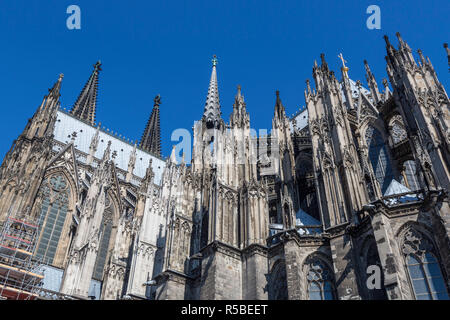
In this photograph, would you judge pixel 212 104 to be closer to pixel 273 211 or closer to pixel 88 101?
pixel 273 211

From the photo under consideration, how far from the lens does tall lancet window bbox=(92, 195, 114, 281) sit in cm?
2812

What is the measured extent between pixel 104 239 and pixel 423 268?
23.4m

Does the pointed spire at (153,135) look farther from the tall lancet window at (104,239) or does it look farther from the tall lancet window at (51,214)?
the tall lancet window at (51,214)

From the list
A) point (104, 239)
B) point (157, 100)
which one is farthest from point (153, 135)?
point (104, 239)

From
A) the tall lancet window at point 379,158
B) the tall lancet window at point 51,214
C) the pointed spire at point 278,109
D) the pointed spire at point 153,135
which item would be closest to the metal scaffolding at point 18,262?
the tall lancet window at point 51,214

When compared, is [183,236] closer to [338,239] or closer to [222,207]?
[222,207]

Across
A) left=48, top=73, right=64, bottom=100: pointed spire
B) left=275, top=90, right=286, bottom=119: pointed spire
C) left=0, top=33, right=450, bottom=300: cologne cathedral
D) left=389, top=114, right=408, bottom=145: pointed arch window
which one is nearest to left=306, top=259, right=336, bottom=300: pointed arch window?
left=0, top=33, right=450, bottom=300: cologne cathedral

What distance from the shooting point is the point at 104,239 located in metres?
30.5

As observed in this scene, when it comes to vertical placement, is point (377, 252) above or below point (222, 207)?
below

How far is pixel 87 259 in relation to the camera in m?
22.4

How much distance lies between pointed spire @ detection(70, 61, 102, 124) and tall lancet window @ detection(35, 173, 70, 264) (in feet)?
57.2

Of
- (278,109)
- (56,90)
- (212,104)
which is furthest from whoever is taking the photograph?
(212,104)

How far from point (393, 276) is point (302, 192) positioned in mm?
10169

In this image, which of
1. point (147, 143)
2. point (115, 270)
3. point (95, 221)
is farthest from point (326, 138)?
point (147, 143)
